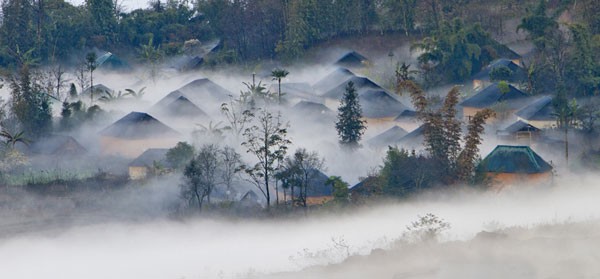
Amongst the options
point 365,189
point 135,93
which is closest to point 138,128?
point 135,93

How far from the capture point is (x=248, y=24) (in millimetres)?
82250

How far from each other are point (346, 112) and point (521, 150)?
968cm

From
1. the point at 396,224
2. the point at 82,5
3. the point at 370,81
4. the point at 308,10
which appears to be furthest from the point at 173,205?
the point at 82,5

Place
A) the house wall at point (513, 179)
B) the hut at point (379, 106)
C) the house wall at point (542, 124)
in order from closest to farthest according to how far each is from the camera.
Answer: the house wall at point (513, 179), the house wall at point (542, 124), the hut at point (379, 106)

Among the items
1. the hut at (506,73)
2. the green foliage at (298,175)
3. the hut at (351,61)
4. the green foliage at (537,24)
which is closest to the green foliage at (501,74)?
the hut at (506,73)

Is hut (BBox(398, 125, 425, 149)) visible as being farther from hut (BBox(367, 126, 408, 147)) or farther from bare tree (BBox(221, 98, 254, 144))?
bare tree (BBox(221, 98, 254, 144))

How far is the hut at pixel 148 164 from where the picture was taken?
2025 inches

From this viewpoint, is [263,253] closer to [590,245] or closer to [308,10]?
[590,245]

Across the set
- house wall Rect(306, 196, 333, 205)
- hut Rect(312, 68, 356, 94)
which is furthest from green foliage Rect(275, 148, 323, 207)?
hut Rect(312, 68, 356, 94)

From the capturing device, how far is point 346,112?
54469 millimetres

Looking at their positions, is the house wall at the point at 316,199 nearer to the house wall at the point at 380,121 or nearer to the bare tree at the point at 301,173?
the bare tree at the point at 301,173

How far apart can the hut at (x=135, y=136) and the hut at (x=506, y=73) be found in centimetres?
2077

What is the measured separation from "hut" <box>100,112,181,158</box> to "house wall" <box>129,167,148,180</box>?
3.54 m

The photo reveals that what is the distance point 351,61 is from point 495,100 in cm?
1574
